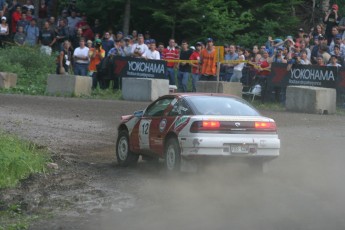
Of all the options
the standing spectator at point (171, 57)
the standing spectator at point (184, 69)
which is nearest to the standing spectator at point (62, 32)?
the standing spectator at point (171, 57)

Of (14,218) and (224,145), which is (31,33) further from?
(14,218)

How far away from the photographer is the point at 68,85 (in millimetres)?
29672

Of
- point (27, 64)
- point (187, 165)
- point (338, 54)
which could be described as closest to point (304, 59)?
point (338, 54)

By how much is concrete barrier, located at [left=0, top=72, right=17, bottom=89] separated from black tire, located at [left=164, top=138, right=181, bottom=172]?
17.1 metres

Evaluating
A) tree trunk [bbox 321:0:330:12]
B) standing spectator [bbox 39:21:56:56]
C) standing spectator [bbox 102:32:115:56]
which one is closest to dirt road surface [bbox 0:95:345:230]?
standing spectator [bbox 102:32:115:56]

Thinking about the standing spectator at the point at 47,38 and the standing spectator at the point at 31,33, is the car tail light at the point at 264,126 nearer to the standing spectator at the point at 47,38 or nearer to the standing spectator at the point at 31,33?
the standing spectator at the point at 47,38

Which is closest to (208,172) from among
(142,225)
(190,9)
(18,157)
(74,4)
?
(18,157)

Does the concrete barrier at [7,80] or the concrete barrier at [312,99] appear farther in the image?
the concrete barrier at [7,80]

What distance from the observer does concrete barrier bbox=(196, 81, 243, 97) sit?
26.9 m

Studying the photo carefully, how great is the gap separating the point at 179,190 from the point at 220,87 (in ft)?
45.9

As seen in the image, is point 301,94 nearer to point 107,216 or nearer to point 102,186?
point 102,186

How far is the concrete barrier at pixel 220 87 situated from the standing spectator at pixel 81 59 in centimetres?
539

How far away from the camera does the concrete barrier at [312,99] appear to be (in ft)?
82.3

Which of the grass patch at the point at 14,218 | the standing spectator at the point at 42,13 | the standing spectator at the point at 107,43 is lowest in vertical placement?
the grass patch at the point at 14,218
